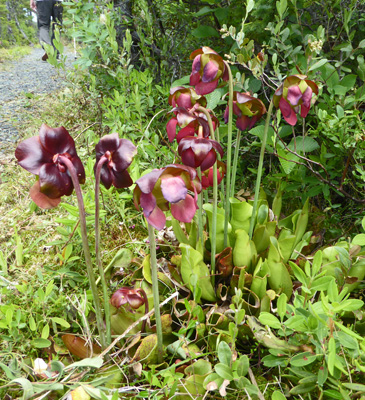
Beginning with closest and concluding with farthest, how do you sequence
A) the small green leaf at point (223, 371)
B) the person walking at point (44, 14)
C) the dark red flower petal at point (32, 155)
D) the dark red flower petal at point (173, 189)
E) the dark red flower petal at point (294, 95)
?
1. the dark red flower petal at point (173, 189)
2. the dark red flower petal at point (32, 155)
3. the small green leaf at point (223, 371)
4. the dark red flower petal at point (294, 95)
5. the person walking at point (44, 14)

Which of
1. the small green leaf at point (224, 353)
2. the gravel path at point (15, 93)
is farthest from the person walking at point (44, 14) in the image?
the small green leaf at point (224, 353)

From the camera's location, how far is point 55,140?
0.97m

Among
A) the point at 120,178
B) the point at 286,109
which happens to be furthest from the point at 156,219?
the point at 286,109

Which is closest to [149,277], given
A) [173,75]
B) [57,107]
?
[173,75]

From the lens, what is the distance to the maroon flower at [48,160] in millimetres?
953

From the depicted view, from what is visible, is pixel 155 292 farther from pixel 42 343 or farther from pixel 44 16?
pixel 44 16

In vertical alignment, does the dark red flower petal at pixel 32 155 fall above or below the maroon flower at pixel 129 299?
above

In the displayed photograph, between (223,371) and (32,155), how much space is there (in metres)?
0.86

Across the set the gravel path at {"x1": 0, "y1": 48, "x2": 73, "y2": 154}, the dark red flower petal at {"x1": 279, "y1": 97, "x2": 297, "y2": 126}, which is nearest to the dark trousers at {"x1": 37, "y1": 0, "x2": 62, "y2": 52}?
the gravel path at {"x1": 0, "y1": 48, "x2": 73, "y2": 154}

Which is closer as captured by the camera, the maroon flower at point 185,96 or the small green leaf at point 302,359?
the small green leaf at point 302,359

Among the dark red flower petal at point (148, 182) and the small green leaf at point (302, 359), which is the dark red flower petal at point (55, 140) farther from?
the small green leaf at point (302, 359)

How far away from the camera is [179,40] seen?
3010 millimetres

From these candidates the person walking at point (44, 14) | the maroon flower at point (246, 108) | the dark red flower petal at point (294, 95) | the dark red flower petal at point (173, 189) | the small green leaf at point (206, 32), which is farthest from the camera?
the person walking at point (44, 14)

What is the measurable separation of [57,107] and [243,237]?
10.6 ft
